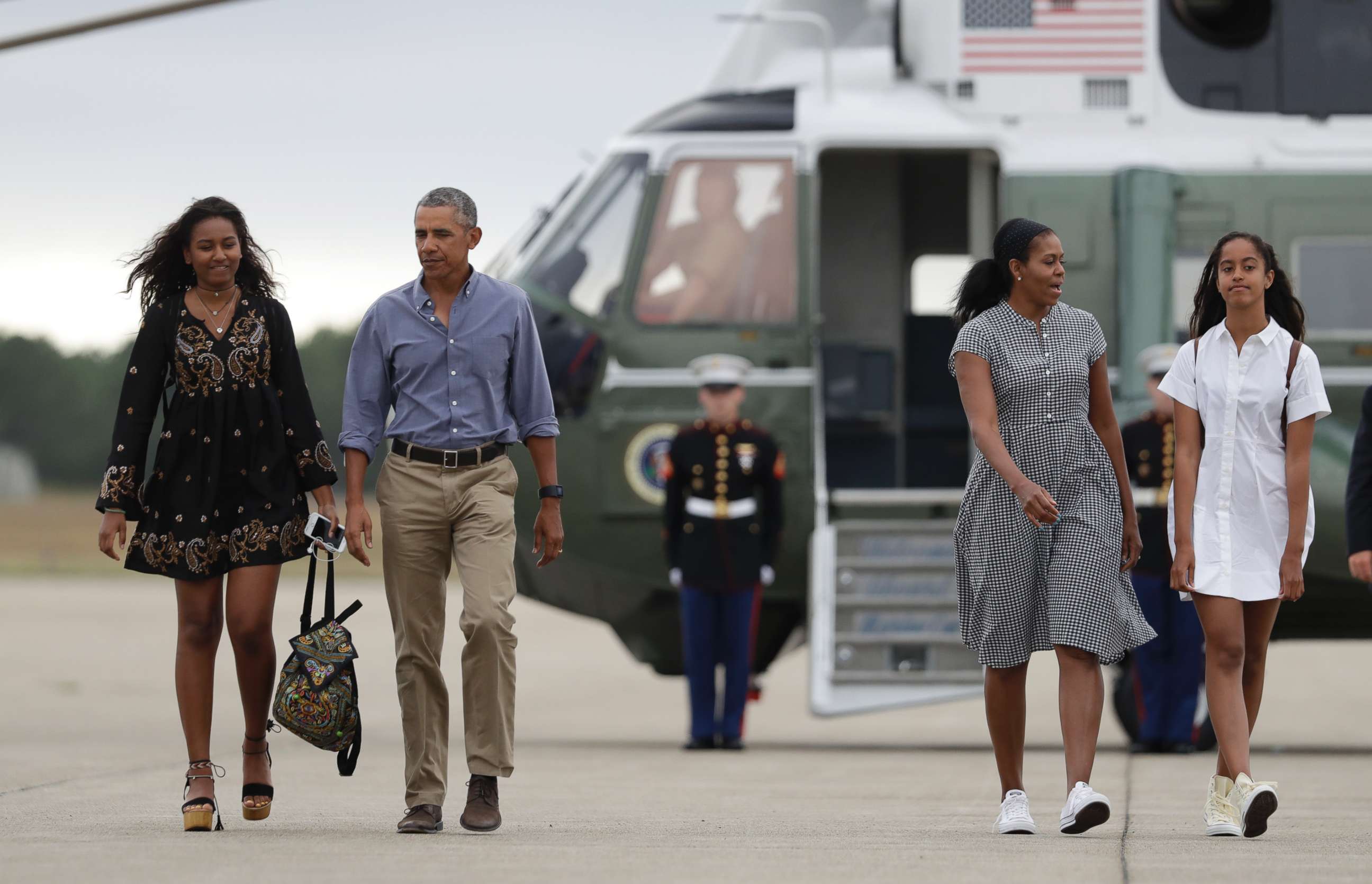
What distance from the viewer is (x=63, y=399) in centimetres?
10206

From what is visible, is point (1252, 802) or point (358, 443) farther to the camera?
point (358, 443)

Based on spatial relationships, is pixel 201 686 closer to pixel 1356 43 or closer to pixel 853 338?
pixel 853 338

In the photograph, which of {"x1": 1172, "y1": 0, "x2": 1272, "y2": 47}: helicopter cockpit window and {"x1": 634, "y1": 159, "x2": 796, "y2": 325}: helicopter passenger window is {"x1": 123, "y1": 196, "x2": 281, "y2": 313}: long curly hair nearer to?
{"x1": 634, "y1": 159, "x2": 796, "y2": 325}: helicopter passenger window

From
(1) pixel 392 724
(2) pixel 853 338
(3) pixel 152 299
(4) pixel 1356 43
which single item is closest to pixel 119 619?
(1) pixel 392 724

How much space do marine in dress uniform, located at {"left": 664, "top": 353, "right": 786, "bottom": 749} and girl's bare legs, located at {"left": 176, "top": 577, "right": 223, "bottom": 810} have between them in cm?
401

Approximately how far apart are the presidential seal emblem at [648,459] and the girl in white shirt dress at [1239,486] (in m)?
4.17

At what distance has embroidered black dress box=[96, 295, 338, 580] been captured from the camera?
19.8 ft

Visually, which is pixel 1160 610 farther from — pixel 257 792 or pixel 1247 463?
pixel 257 792

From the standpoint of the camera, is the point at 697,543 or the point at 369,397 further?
the point at 697,543

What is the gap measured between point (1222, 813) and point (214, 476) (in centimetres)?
292

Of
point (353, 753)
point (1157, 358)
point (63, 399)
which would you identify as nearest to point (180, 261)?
point (353, 753)

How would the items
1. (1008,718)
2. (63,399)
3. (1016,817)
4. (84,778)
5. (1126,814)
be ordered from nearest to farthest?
(1016,817) < (1008,718) < (1126,814) < (84,778) < (63,399)

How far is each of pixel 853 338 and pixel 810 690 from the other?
2114mm

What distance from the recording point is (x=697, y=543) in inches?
389
